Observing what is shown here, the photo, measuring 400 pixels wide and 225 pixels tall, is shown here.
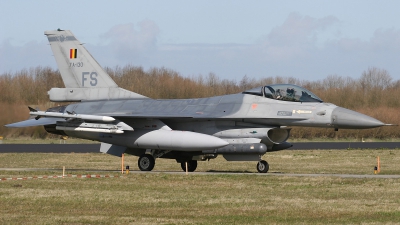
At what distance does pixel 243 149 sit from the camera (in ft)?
64.1

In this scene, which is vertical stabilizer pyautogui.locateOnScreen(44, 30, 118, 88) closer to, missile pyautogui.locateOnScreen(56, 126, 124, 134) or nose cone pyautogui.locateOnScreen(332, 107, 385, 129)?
missile pyautogui.locateOnScreen(56, 126, 124, 134)

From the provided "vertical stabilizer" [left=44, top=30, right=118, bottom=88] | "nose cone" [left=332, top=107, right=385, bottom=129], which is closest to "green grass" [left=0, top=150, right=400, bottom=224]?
"nose cone" [left=332, top=107, right=385, bottom=129]

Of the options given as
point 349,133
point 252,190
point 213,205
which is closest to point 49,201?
point 213,205

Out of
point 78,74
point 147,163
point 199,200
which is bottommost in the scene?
point 199,200

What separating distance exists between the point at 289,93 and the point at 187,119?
3.19 meters

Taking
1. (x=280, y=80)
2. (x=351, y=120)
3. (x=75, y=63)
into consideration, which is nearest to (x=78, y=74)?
(x=75, y=63)

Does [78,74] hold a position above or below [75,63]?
below

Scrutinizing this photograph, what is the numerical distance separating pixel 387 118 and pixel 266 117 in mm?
33270

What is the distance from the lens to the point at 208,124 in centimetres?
2078

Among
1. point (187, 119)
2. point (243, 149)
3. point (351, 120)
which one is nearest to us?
point (351, 120)

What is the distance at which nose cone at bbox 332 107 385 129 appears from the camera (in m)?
19.1

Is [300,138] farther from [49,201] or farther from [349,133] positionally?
[49,201]

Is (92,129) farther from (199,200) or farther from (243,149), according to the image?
(199,200)

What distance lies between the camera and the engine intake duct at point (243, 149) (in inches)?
759
